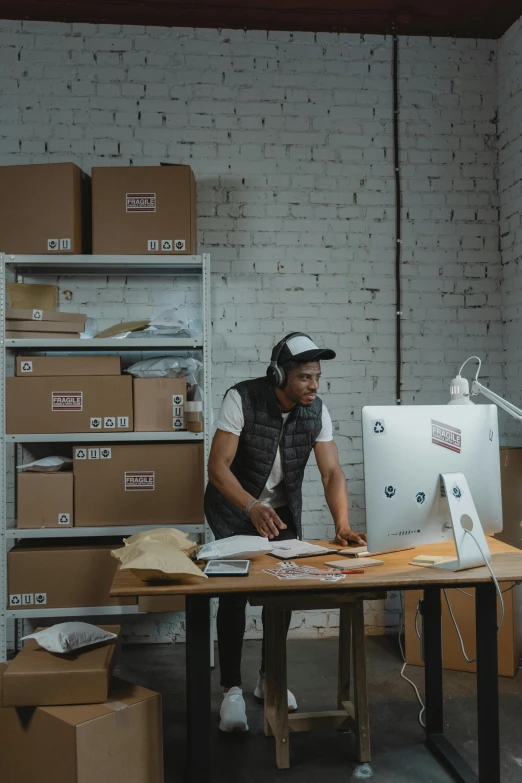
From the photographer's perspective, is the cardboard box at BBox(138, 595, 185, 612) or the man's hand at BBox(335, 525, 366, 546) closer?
the man's hand at BBox(335, 525, 366, 546)

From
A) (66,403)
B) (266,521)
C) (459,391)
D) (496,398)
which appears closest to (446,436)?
(459,391)

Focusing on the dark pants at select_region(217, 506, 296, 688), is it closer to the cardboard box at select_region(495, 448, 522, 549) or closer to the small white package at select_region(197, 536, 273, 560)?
the small white package at select_region(197, 536, 273, 560)

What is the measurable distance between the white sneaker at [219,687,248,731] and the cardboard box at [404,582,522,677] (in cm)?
104

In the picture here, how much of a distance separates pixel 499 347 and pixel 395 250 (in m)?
0.78

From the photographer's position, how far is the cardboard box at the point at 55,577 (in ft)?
10.3

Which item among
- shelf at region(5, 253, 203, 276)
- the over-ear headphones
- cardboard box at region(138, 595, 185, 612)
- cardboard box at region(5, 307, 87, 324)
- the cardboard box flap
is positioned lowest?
cardboard box at region(138, 595, 185, 612)

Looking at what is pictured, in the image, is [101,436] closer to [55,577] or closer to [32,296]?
[55,577]

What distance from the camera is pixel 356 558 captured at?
2.21 metres

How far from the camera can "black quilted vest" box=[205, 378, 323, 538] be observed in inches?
107

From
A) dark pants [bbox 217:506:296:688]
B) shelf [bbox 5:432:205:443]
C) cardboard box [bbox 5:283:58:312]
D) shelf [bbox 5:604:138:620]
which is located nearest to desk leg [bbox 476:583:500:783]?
dark pants [bbox 217:506:296:688]

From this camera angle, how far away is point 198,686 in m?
1.99

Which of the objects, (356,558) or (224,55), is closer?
(356,558)

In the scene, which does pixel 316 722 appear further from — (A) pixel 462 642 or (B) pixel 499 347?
(B) pixel 499 347

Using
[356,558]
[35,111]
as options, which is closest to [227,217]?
[35,111]
